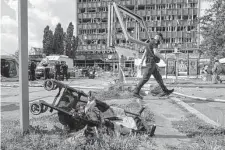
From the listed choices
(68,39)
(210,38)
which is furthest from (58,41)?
(210,38)

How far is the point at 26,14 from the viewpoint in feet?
11.5

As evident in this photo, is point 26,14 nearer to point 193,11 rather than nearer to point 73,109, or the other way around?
point 73,109

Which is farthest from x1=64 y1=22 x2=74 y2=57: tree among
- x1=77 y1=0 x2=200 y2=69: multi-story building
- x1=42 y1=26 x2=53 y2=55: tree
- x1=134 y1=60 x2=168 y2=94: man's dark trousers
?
x1=134 y1=60 x2=168 y2=94: man's dark trousers

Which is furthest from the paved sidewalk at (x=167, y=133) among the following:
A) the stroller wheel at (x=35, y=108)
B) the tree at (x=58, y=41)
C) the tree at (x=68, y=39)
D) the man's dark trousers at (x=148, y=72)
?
the tree at (x=68, y=39)

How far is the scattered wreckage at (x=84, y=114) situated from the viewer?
344 centimetres

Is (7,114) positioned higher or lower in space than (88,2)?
lower

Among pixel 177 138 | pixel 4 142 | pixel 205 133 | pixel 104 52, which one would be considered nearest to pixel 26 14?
pixel 4 142

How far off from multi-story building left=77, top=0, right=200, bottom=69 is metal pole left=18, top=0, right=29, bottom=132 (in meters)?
59.2

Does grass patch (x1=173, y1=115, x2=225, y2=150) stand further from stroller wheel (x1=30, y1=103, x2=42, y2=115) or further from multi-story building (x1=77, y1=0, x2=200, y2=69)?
multi-story building (x1=77, y1=0, x2=200, y2=69)

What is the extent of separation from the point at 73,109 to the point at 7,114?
99.9 inches

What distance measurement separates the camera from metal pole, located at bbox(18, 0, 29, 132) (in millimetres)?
3454

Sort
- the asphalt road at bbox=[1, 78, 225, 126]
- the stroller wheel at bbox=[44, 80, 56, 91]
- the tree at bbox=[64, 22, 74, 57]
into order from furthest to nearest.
A: the tree at bbox=[64, 22, 74, 57]
the asphalt road at bbox=[1, 78, 225, 126]
the stroller wheel at bbox=[44, 80, 56, 91]

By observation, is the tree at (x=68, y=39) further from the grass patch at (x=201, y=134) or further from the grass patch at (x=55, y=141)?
the grass patch at (x=55, y=141)

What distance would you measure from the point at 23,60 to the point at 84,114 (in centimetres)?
114
